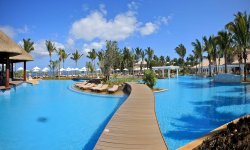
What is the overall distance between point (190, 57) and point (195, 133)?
77.3 metres

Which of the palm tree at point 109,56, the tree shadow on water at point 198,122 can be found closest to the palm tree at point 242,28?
the palm tree at point 109,56

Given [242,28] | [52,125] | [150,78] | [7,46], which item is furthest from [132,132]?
[242,28]

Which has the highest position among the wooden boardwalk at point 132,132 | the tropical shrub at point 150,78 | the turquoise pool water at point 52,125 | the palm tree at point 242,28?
the palm tree at point 242,28

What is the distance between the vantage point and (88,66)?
5697 centimetres

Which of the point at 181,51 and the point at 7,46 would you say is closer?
the point at 7,46

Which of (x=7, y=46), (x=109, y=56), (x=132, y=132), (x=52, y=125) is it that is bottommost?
(x=52, y=125)

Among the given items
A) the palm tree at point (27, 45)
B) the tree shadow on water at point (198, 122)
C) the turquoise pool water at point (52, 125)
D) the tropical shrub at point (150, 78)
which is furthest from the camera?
the palm tree at point (27, 45)

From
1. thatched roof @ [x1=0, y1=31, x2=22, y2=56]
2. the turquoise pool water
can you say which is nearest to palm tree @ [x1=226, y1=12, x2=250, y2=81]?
the turquoise pool water

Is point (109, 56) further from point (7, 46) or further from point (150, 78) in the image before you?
point (7, 46)

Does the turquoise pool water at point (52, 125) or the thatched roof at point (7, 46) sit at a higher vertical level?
the thatched roof at point (7, 46)

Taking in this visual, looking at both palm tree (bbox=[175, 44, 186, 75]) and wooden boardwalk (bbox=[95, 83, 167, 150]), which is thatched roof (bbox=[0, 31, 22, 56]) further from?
palm tree (bbox=[175, 44, 186, 75])

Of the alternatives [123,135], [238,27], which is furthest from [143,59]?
[123,135]

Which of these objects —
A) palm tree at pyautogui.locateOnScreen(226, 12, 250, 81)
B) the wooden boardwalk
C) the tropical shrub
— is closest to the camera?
the wooden boardwalk

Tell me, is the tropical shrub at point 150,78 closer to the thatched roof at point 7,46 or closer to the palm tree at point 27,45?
the thatched roof at point 7,46
